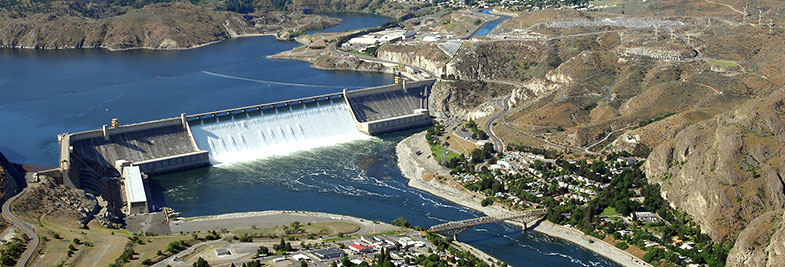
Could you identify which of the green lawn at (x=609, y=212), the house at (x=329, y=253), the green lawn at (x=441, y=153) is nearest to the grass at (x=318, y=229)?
the house at (x=329, y=253)

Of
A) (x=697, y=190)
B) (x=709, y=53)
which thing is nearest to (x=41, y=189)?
(x=697, y=190)

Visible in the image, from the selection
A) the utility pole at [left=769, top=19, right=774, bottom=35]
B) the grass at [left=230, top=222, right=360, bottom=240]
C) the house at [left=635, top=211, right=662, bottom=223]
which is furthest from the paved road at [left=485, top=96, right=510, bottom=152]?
the utility pole at [left=769, top=19, right=774, bottom=35]

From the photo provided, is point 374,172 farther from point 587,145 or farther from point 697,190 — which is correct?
point 697,190

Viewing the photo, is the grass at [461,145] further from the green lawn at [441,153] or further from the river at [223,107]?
the river at [223,107]

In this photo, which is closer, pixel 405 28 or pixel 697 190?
pixel 697 190

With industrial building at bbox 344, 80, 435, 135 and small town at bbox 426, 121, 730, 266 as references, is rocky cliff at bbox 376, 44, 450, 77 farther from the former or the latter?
small town at bbox 426, 121, 730, 266

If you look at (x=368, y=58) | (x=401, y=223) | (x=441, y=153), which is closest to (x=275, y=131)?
(x=441, y=153)
